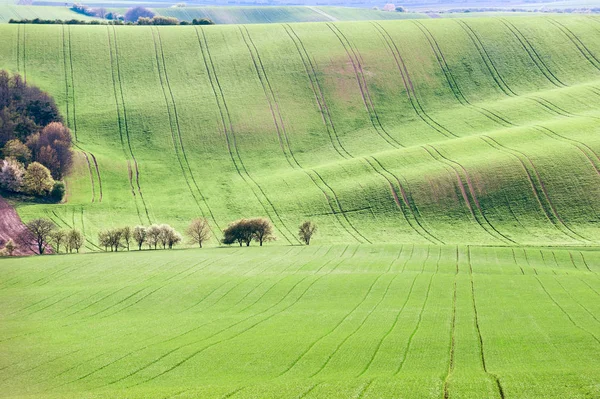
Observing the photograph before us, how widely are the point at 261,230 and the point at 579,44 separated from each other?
86789mm

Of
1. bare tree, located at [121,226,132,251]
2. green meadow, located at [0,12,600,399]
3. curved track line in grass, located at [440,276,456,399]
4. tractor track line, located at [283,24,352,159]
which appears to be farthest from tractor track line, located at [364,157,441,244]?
curved track line in grass, located at [440,276,456,399]

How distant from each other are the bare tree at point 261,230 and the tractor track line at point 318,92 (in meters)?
33.1

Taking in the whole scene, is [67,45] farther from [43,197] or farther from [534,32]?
[534,32]

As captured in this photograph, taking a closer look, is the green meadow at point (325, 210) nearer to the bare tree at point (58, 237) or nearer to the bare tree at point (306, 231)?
the bare tree at point (306, 231)

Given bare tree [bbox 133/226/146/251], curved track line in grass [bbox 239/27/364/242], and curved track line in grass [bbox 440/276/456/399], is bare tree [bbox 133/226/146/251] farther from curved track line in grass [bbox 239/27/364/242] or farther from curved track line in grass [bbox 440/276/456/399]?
curved track line in grass [bbox 440/276/456/399]

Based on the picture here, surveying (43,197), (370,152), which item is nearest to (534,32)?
(370,152)

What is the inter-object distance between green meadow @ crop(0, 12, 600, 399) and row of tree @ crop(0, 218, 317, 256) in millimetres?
2406

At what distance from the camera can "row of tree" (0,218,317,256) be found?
222ft

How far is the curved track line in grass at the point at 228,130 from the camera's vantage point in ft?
277

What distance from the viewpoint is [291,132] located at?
10881cm

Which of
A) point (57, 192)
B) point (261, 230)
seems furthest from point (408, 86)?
point (57, 192)

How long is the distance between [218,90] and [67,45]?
1197 inches

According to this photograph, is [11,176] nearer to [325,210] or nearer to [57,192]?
[57,192]

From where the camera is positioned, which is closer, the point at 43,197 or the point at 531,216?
Answer: the point at 531,216
